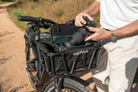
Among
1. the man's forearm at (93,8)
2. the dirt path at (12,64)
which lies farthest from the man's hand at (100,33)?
the dirt path at (12,64)

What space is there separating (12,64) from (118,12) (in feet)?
10.4

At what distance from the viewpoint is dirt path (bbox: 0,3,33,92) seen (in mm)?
2728

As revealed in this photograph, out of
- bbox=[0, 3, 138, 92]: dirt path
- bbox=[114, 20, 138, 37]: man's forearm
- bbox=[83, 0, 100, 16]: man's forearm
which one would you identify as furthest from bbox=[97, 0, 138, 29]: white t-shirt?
bbox=[0, 3, 138, 92]: dirt path

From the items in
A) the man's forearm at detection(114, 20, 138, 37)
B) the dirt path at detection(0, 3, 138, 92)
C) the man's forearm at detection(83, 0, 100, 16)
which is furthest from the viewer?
the dirt path at detection(0, 3, 138, 92)

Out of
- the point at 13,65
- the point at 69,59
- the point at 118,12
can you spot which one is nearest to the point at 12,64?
the point at 13,65

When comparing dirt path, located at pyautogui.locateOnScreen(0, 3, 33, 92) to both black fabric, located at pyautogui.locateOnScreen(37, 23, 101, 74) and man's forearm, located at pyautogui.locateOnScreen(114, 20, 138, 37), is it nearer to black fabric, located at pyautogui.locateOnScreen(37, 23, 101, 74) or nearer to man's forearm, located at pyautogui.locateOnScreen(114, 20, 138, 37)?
black fabric, located at pyautogui.locateOnScreen(37, 23, 101, 74)

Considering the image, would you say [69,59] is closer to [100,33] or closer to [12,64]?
[100,33]

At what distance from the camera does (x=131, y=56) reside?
1.37 metres

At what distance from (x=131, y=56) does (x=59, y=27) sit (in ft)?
2.77

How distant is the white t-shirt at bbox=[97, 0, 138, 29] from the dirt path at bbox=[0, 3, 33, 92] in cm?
210

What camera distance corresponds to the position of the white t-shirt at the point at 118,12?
49.1 inches

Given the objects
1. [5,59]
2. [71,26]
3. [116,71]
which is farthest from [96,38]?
[5,59]

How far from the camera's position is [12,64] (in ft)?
11.7

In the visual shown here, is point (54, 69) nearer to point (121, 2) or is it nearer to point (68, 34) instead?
point (68, 34)
